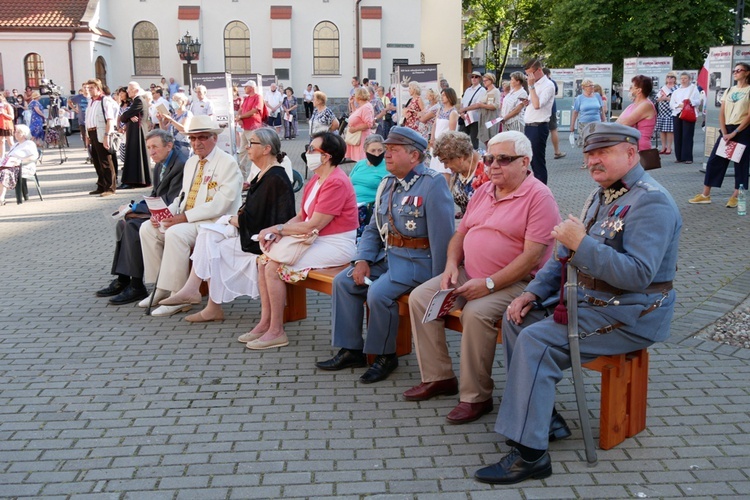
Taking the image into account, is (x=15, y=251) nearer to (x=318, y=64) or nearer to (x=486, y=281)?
A: (x=486, y=281)

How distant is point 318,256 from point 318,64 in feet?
128

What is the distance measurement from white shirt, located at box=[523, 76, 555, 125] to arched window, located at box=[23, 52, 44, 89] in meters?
32.6

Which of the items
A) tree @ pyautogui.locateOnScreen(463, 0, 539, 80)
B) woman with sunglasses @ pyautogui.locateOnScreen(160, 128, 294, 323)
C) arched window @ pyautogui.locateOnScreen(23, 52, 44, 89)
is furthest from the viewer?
tree @ pyautogui.locateOnScreen(463, 0, 539, 80)

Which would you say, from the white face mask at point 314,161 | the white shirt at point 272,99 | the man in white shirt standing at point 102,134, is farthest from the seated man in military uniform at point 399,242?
the white shirt at point 272,99

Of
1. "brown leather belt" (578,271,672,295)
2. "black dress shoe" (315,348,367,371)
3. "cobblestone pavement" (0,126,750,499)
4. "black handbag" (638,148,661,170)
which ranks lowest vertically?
"cobblestone pavement" (0,126,750,499)

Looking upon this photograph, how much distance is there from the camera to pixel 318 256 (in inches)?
243

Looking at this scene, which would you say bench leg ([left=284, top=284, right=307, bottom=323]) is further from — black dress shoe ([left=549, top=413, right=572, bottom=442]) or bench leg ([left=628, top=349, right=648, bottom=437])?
bench leg ([left=628, top=349, right=648, bottom=437])

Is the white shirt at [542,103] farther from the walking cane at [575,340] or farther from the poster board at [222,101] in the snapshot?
the walking cane at [575,340]

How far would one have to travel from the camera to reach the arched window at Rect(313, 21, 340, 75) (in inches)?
1720

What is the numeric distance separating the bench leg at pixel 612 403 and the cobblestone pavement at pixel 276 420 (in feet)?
0.30

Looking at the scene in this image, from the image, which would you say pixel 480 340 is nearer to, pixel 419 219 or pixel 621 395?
pixel 621 395

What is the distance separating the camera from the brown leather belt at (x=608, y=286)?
4074 millimetres

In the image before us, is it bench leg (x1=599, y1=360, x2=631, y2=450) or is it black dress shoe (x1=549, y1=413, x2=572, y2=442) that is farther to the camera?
black dress shoe (x1=549, y1=413, x2=572, y2=442)

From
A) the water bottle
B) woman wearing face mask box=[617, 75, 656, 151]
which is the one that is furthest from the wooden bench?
the water bottle
